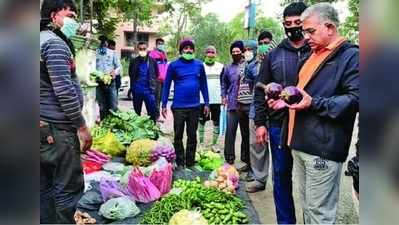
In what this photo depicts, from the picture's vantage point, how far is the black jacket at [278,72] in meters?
3.25

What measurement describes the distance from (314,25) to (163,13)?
6723 millimetres

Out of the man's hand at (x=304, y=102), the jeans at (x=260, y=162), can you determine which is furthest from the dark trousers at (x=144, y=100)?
the man's hand at (x=304, y=102)

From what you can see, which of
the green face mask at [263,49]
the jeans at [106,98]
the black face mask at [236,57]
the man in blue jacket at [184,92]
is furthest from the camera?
the jeans at [106,98]

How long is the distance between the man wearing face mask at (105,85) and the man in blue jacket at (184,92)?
1836mm

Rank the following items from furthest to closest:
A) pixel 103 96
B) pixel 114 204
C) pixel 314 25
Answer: pixel 103 96 → pixel 114 204 → pixel 314 25

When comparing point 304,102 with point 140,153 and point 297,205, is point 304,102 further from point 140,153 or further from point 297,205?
point 140,153

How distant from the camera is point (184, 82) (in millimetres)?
5254

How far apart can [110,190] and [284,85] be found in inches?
64.5

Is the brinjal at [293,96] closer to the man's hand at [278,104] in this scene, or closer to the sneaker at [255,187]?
the man's hand at [278,104]
